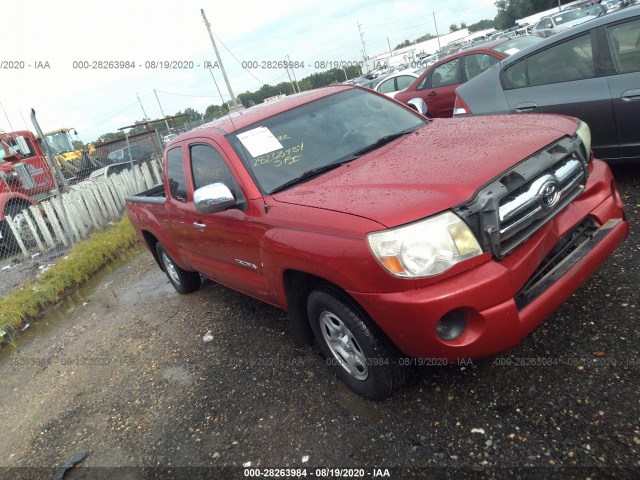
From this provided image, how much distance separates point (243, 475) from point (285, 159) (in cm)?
201

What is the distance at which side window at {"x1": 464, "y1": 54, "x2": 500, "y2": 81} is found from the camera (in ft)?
26.4

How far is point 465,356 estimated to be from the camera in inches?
93.1

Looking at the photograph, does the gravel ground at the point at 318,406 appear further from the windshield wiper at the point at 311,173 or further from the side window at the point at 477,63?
the side window at the point at 477,63

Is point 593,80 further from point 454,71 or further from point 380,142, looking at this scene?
point 454,71

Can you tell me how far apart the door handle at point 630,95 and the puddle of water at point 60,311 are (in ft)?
22.5

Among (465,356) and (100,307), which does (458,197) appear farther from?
(100,307)

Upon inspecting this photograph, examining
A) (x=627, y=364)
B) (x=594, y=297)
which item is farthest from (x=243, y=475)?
(x=594, y=297)

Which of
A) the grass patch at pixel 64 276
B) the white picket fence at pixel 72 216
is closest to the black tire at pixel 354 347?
the grass patch at pixel 64 276

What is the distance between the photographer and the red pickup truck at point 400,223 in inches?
90.0

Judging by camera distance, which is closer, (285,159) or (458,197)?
(458,197)

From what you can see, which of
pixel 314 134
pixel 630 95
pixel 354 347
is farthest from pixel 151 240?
pixel 630 95

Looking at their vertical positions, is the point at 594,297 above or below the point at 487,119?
below

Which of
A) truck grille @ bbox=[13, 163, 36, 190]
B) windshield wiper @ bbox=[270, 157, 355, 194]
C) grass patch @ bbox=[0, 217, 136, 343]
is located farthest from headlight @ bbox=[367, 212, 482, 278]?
truck grille @ bbox=[13, 163, 36, 190]

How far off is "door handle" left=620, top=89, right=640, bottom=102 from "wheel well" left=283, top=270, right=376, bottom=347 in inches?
127
